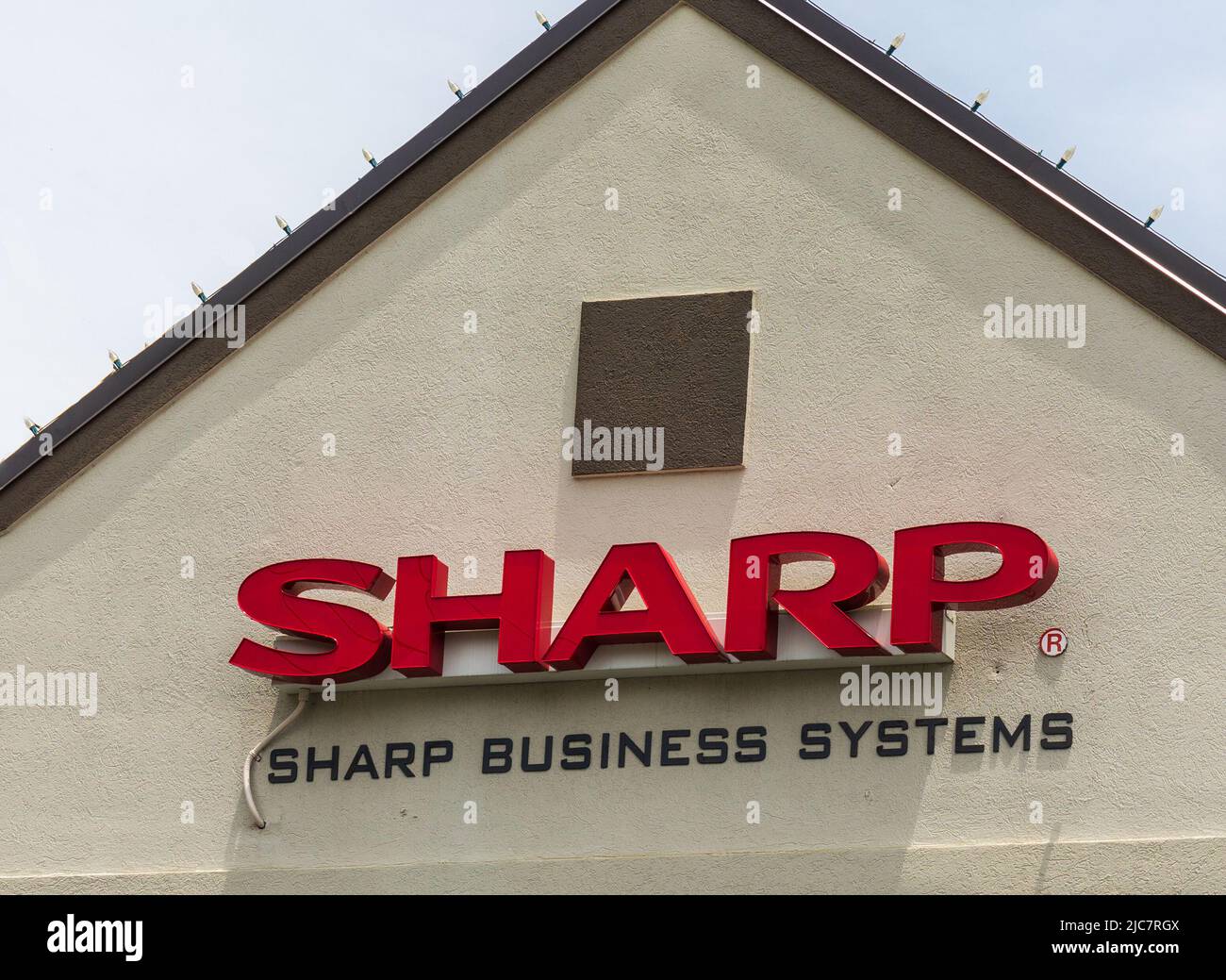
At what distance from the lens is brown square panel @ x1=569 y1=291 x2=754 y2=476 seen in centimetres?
1588

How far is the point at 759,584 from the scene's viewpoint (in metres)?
14.8

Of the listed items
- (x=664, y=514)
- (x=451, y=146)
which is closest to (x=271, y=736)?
(x=664, y=514)

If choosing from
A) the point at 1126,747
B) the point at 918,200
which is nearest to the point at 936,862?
the point at 1126,747

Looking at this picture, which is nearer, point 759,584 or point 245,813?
point 759,584

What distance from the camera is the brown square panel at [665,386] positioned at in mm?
15875
